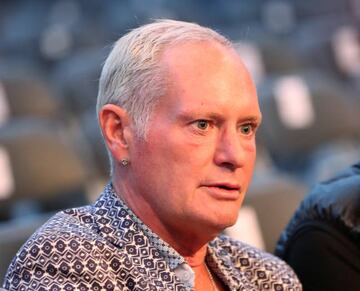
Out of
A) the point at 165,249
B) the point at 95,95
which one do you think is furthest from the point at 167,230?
the point at 95,95

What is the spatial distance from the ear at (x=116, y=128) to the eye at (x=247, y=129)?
202 mm

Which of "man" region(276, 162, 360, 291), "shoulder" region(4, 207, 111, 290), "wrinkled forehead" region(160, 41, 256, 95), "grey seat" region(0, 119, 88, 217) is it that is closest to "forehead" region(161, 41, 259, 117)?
"wrinkled forehead" region(160, 41, 256, 95)

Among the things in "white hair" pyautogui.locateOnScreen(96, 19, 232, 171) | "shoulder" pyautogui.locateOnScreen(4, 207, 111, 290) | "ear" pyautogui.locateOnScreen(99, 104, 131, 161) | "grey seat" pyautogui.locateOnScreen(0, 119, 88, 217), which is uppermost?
"white hair" pyautogui.locateOnScreen(96, 19, 232, 171)

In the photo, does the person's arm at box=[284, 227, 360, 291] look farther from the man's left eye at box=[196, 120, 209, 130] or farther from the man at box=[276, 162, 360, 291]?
the man's left eye at box=[196, 120, 209, 130]

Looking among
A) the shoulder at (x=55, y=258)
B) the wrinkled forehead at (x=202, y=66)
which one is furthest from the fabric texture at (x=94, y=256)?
the wrinkled forehead at (x=202, y=66)

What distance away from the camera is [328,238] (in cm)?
182

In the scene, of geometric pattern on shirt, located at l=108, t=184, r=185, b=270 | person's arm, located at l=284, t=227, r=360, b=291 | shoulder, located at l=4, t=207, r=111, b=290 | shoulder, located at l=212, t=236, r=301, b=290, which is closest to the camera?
shoulder, located at l=4, t=207, r=111, b=290

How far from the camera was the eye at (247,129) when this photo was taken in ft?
5.00

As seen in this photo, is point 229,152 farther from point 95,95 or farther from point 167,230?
point 95,95

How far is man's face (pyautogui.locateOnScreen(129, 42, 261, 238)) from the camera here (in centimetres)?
145

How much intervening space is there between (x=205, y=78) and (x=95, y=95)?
2697mm

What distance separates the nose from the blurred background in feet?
0.96

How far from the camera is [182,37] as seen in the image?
1524 mm

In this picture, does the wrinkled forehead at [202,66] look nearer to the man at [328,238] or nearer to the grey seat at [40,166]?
the man at [328,238]
